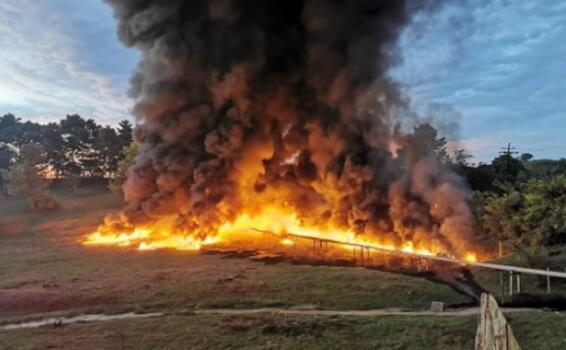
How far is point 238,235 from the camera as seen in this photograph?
2004 inches

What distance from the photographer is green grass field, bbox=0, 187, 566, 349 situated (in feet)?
57.4

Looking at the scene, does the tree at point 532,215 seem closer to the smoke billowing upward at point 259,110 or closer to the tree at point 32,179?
the smoke billowing upward at point 259,110

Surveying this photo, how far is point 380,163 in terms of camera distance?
45156 mm

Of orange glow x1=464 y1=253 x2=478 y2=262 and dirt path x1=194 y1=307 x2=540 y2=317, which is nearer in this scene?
dirt path x1=194 y1=307 x2=540 y2=317

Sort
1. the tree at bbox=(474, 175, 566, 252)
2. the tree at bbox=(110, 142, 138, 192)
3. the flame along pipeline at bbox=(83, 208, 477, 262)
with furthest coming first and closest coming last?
the tree at bbox=(110, 142, 138, 192)
the flame along pipeline at bbox=(83, 208, 477, 262)
the tree at bbox=(474, 175, 566, 252)

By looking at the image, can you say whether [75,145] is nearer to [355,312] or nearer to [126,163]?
[126,163]

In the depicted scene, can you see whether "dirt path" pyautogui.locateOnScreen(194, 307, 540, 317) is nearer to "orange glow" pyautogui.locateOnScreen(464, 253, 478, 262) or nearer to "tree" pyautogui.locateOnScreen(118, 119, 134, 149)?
"orange glow" pyautogui.locateOnScreen(464, 253, 478, 262)

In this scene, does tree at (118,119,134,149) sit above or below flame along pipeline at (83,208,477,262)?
above

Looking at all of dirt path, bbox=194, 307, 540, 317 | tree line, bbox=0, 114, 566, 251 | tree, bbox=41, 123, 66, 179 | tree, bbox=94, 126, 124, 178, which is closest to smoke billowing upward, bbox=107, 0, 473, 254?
tree line, bbox=0, 114, 566, 251

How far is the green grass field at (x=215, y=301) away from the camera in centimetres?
1750

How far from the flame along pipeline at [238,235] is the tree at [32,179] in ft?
63.2

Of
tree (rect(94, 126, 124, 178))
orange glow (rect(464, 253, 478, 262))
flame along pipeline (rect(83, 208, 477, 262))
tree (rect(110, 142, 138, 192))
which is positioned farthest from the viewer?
tree (rect(94, 126, 124, 178))

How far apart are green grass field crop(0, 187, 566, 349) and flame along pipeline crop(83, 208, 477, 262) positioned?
167 inches

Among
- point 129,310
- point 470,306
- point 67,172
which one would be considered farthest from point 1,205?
point 470,306
